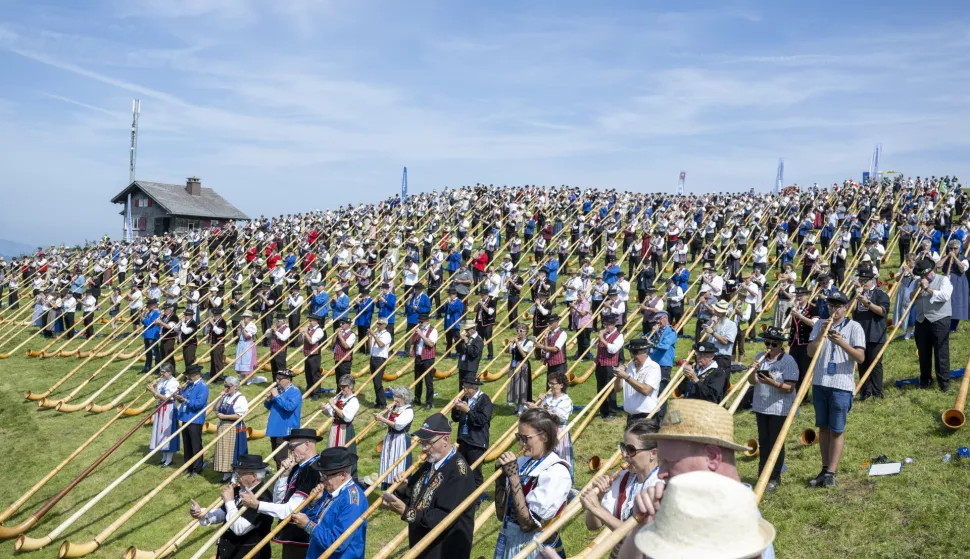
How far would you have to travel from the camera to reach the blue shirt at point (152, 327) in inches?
798

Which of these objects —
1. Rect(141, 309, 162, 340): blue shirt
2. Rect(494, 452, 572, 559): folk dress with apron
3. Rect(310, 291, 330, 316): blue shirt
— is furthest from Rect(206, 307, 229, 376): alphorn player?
Rect(494, 452, 572, 559): folk dress with apron

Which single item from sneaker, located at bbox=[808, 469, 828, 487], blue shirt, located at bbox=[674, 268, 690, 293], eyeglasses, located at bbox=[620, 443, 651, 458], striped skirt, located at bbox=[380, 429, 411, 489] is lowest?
striped skirt, located at bbox=[380, 429, 411, 489]

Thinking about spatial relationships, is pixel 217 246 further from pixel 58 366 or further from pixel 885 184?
pixel 885 184

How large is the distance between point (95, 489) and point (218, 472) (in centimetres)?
205

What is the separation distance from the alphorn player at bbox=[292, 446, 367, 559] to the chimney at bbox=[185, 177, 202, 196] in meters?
52.9

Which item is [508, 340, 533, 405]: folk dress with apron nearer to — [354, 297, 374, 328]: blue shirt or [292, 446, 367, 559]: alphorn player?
[354, 297, 374, 328]: blue shirt

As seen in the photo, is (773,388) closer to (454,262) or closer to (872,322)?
(872,322)

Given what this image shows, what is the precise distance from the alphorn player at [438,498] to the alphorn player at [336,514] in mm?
355

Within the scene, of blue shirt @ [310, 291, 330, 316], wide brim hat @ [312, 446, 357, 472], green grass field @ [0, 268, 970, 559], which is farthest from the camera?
blue shirt @ [310, 291, 330, 316]

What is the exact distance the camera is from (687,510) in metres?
2.41

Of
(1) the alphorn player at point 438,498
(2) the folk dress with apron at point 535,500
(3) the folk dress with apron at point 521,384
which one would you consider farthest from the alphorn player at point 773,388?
(3) the folk dress with apron at point 521,384

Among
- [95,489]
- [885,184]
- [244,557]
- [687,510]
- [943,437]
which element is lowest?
[95,489]

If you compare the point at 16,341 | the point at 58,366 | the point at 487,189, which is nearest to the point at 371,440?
the point at 58,366

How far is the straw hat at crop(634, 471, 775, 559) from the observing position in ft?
7.79
